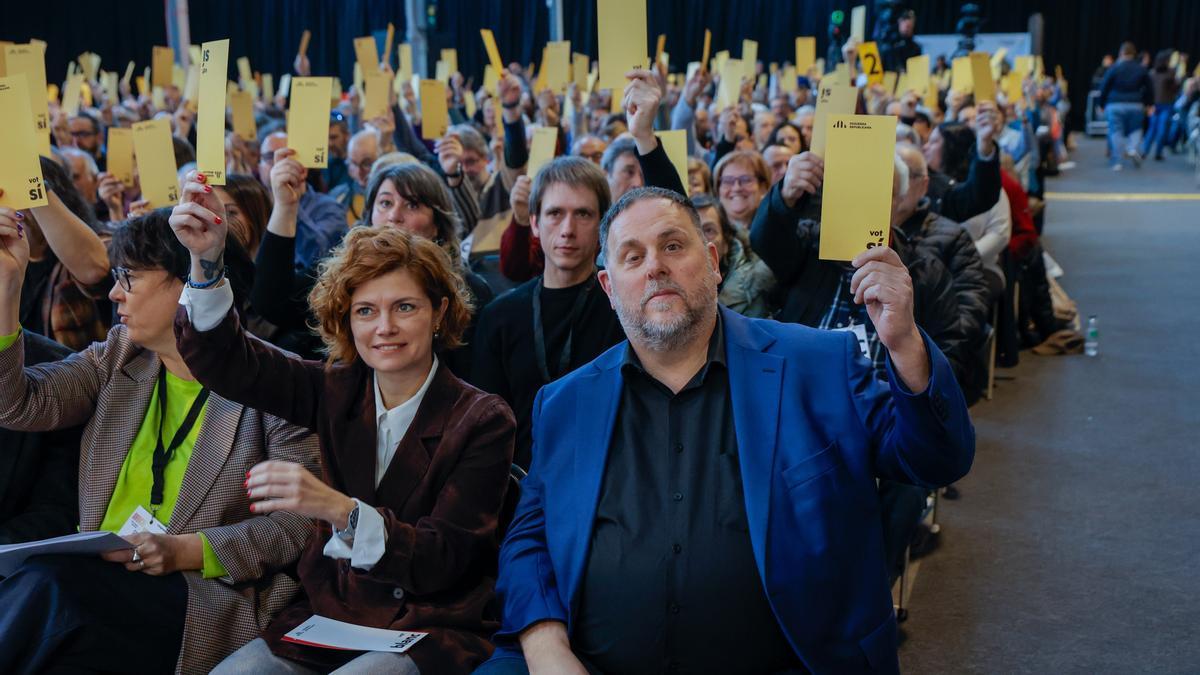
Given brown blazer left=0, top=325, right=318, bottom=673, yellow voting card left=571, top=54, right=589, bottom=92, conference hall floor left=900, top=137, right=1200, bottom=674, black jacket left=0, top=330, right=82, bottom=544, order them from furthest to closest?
1. yellow voting card left=571, top=54, right=589, bottom=92
2. conference hall floor left=900, top=137, right=1200, bottom=674
3. black jacket left=0, top=330, right=82, bottom=544
4. brown blazer left=0, top=325, right=318, bottom=673

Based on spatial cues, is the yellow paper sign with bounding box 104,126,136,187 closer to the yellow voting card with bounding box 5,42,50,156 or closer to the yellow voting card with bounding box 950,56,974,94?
the yellow voting card with bounding box 5,42,50,156

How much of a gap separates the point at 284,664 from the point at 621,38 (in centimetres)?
177

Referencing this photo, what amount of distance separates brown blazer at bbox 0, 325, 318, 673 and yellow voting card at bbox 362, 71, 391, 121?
3.57m

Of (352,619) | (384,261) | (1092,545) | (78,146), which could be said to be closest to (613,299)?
(384,261)

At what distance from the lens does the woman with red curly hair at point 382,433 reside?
2215 millimetres

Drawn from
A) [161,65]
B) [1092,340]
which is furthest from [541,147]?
[161,65]

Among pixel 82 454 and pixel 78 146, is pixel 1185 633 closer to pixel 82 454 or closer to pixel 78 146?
pixel 82 454

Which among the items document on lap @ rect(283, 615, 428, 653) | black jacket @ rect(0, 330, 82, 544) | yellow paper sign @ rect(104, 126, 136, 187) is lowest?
document on lap @ rect(283, 615, 428, 653)

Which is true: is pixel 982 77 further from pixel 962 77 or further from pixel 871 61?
pixel 962 77

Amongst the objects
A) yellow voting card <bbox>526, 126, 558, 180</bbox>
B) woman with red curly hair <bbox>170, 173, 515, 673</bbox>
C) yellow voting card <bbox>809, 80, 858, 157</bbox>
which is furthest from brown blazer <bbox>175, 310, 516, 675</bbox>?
yellow voting card <bbox>526, 126, 558, 180</bbox>

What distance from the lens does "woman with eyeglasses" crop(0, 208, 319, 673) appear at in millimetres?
2281

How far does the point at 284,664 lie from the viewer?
2.25 meters

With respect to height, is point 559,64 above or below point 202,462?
above

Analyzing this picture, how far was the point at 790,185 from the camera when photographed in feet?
10.4
